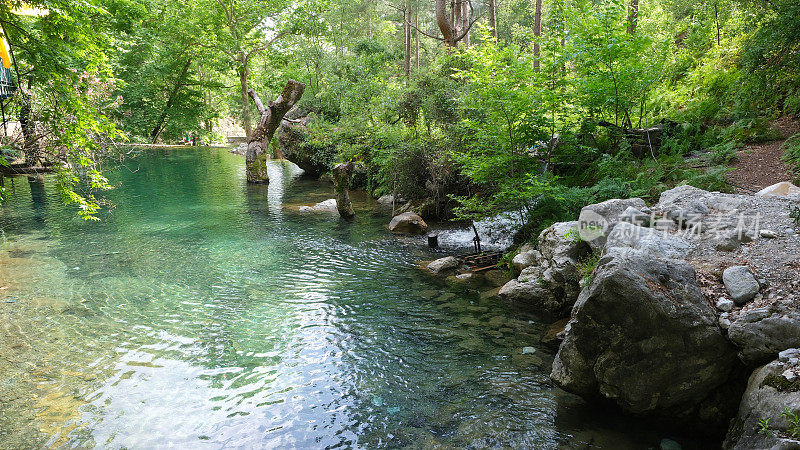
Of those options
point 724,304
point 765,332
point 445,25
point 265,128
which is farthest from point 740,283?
point 265,128

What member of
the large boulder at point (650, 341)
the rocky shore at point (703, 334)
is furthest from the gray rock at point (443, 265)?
the large boulder at point (650, 341)

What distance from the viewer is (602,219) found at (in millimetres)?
7879

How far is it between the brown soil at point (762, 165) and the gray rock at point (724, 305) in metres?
4.26

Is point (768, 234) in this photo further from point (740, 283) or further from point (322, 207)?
point (322, 207)

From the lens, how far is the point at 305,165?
27625 millimetres

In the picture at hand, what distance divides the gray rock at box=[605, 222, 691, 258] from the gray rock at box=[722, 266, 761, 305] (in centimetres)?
83

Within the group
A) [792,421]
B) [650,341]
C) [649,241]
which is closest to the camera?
[792,421]

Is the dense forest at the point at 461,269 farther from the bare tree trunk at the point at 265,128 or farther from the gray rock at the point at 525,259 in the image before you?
the bare tree trunk at the point at 265,128

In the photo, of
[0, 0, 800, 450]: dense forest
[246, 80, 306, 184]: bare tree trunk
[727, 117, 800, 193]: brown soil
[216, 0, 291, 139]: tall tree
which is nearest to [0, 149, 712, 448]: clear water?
[0, 0, 800, 450]: dense forest

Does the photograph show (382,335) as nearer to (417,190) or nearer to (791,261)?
(791,261)

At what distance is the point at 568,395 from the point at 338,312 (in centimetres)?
439

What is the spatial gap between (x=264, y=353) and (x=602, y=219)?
615 centimetres

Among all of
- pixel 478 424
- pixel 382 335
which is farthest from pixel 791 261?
pixel 382 335

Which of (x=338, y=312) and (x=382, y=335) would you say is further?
(x=338, y=312)
